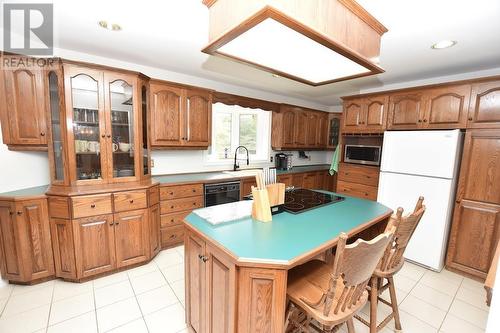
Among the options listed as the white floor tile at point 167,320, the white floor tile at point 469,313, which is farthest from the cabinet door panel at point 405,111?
the white floor tile at point 167,320

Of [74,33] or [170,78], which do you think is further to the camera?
[170,78]

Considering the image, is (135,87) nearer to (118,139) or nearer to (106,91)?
(106,91)

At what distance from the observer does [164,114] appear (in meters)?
2.86

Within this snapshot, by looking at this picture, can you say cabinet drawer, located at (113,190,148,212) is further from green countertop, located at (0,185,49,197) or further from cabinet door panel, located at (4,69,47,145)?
cabinet door panel, located at (4,69,47,145)

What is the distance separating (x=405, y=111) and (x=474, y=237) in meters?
1.69

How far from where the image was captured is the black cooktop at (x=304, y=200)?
184 cm

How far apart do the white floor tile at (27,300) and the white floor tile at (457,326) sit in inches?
137

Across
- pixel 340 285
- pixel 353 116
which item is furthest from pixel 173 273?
pixel 353 116

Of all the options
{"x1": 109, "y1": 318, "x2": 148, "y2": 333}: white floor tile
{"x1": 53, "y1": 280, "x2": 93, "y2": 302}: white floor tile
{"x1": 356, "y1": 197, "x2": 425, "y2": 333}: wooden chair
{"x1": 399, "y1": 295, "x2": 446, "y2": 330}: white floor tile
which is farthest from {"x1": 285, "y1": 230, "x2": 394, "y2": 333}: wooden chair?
{"x1": 53, "y1": 280, "x2": 93, "y2": 302}: white floor tile

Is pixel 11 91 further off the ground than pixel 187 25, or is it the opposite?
pixel 187 25

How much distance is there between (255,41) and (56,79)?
2201 mm

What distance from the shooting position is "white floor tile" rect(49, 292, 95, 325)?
1811mm

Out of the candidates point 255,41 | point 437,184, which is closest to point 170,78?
point 255,41

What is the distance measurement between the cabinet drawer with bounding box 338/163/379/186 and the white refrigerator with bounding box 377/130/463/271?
314 mm
